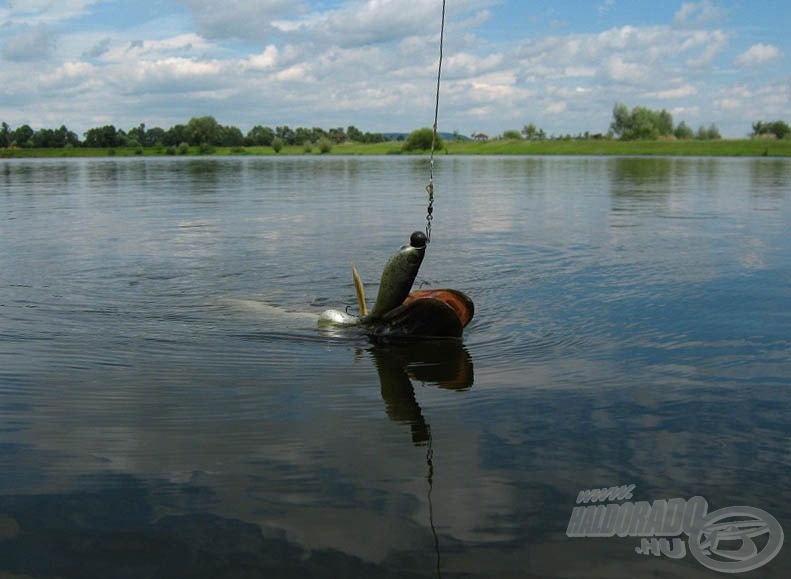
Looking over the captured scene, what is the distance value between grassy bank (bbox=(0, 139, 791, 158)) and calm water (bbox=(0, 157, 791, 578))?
75.4 m

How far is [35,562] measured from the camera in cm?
459

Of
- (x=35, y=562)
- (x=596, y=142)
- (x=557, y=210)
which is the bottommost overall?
(x=35, y=562)

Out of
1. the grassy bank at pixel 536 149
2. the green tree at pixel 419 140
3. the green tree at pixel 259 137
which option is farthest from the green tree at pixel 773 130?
the green tree at pixel 259 137

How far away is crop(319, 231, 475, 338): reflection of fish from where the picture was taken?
9641mm

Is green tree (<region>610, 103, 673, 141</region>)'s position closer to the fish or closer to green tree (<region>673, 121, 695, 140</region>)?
green tree (<region>673, 121, 695, 140</region>)

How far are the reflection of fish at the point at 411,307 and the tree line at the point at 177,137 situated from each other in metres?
167

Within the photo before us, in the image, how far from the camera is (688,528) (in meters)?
5.00

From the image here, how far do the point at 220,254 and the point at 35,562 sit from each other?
44.9 feet

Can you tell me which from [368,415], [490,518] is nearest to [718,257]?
[368,415]

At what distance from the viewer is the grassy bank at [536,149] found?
10531 centimetres

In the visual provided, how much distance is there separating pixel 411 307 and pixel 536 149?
132887mm

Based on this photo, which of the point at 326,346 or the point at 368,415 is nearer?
the point at 368,415

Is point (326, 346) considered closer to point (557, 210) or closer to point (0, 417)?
point (0, 417)

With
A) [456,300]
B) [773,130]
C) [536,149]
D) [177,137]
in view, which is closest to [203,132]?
[177,137]
